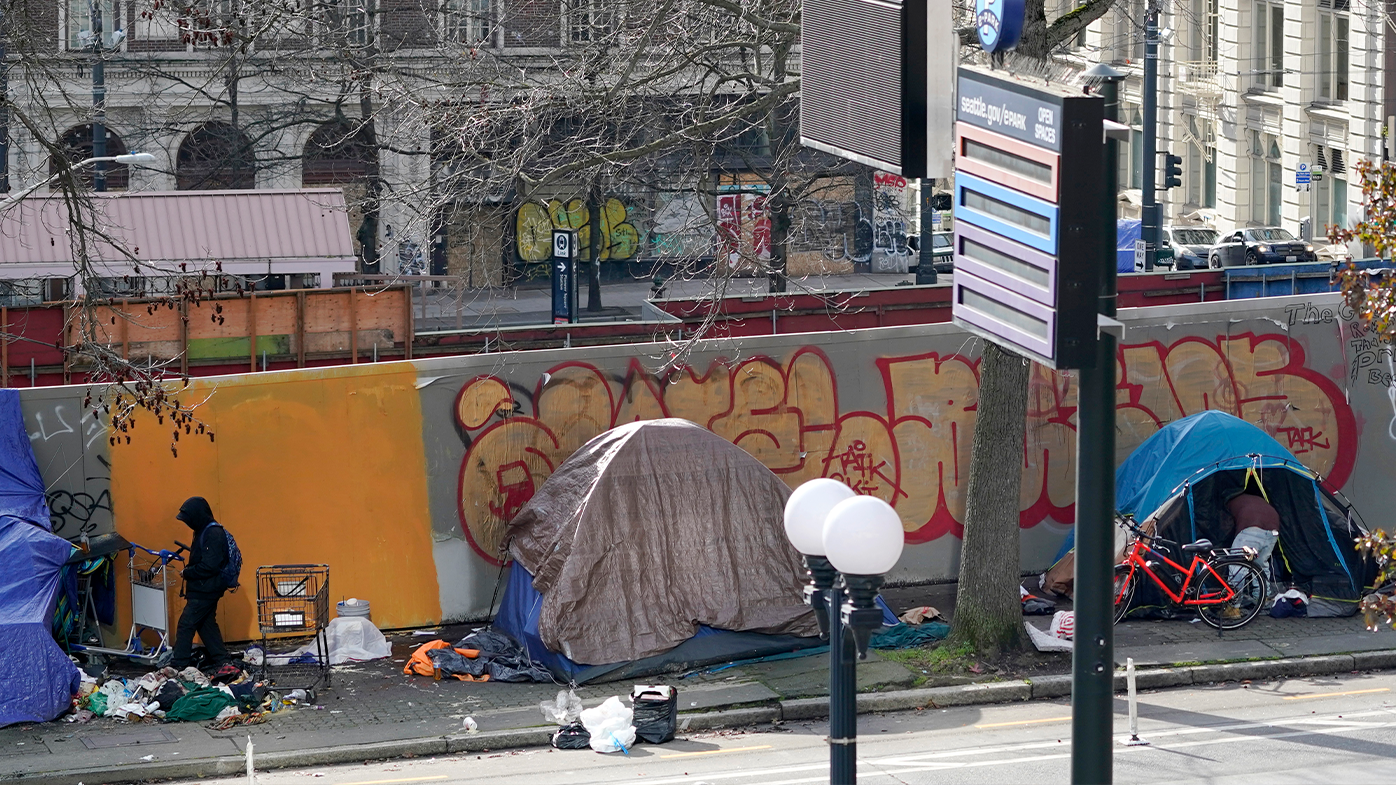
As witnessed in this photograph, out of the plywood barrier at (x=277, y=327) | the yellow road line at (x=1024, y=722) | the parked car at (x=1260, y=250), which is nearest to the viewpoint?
the yellow road line at (x=1024, y=722)

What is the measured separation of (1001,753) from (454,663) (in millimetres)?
4440

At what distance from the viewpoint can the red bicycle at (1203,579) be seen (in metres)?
13.8

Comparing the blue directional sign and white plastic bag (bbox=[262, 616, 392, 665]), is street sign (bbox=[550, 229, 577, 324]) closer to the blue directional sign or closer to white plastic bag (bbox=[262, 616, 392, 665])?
white plastic bag (bbox=[262, 616, 392, 665])

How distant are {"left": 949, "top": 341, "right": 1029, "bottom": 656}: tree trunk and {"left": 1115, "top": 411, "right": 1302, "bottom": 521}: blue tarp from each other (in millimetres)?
2350

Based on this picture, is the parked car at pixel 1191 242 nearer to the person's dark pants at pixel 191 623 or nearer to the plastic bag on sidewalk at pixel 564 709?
the plastic bag on sidewalk at pixel 564 709

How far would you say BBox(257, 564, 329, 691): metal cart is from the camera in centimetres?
1233

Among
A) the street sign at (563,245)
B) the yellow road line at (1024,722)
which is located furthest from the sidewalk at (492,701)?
the street sign at (563,245)

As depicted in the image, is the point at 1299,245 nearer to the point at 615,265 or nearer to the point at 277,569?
the point at 615,265

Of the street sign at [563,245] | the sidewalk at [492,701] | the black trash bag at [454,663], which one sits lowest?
the sidewalk at [492,701]

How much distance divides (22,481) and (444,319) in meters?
21.9

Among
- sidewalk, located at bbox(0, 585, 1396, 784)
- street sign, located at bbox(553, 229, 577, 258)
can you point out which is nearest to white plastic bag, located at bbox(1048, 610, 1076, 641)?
sidewalk, located at bbox(0, 585, 1396, 784)

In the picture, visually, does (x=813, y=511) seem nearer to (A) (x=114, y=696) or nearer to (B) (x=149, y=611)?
(A) (x=114, y=696)

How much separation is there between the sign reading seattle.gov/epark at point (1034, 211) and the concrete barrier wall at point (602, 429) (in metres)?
7.84

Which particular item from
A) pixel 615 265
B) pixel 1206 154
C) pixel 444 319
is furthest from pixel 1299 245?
pixel 444 319
